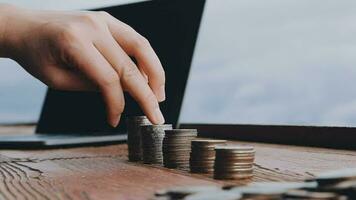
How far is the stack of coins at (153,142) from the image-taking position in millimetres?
1168

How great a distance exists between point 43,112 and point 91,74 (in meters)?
1.34

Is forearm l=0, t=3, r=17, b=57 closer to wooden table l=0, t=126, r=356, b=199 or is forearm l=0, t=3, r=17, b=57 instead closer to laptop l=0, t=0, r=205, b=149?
wooden table l=0, t=126, r=356, b=199

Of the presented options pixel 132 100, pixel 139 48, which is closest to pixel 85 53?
pixel 139 48

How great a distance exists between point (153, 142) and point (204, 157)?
0.21 metres

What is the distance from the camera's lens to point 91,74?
1116 mm

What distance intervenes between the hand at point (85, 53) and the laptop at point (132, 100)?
0.55 metres

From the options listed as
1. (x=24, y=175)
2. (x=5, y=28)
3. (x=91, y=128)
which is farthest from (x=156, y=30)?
(x=24, y=175)

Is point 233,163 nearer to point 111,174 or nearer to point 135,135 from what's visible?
point 111,174

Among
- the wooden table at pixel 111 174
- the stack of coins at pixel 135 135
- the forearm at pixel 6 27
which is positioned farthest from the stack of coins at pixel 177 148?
the forearm at pixel 6 27

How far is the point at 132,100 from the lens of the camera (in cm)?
195

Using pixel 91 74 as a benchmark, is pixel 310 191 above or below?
below

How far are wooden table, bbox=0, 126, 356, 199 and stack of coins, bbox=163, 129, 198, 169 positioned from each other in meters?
0.03

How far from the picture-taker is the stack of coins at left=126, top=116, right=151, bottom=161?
4.12ft

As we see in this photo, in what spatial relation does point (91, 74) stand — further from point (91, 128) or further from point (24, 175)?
point (91, 128)
